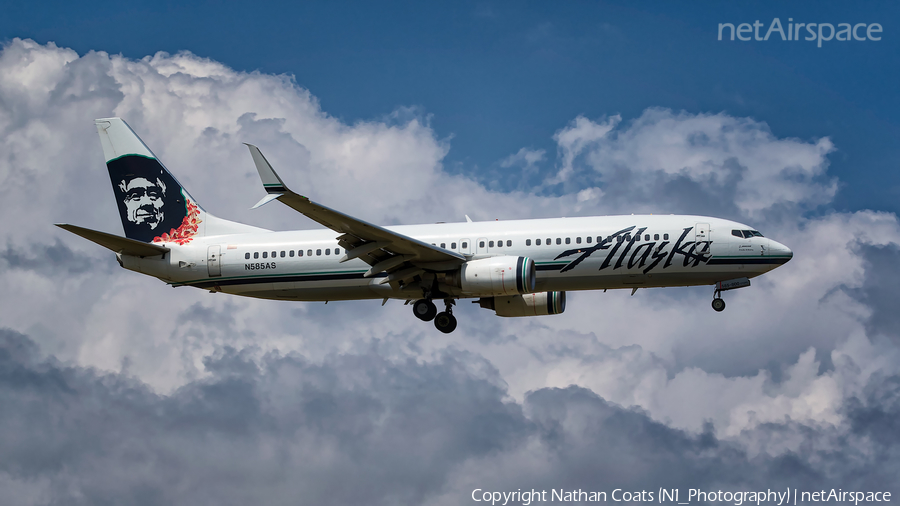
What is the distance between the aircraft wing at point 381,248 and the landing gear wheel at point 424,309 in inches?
78.0

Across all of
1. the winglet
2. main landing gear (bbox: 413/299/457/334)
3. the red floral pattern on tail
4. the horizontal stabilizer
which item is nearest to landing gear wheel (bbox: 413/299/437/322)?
main landing gear (bbox: 413/299/457/334)

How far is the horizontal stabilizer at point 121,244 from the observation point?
122 feet

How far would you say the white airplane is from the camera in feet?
122

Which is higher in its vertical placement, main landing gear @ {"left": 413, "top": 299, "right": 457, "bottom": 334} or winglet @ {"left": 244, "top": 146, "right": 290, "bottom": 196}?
winglet @ {"left": 244, "top": 146, "right": 290, "bottom": 196}

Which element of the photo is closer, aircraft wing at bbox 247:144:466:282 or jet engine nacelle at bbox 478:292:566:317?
aircraft wing at bbox 247:144:466:282

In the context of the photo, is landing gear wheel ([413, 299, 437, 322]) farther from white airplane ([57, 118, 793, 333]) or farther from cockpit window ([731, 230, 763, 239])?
cockpit window ([731, 230, 763, 239])

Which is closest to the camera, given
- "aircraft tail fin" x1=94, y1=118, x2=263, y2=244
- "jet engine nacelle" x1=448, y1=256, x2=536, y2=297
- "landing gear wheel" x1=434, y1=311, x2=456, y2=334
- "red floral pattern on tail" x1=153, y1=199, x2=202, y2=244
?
"jet engine nacelle" x1=448, y1=256, x2=536, y2=297

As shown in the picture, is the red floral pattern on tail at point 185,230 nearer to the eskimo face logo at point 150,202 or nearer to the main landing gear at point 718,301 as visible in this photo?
the eskimo face logo at point 150,202

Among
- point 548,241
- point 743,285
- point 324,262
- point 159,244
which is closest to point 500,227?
point 548,241

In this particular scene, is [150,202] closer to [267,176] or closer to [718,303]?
[267,176]

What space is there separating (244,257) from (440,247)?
9.27 meters

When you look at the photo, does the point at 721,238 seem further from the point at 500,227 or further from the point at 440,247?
the point at 440,247

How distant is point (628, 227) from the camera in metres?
37.8

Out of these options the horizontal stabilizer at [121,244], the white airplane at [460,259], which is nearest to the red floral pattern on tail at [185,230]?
the white airplane at [460,259]
